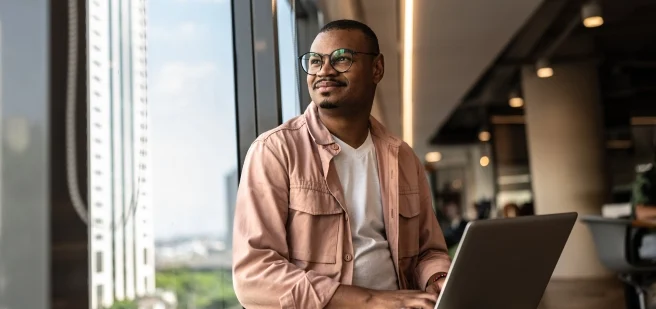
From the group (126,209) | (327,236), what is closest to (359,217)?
(327,236)

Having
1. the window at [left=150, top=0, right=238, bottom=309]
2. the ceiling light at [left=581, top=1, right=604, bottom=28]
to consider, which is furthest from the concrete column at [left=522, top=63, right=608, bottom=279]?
the window at [left=150, top=0, right=238, bottom=309]

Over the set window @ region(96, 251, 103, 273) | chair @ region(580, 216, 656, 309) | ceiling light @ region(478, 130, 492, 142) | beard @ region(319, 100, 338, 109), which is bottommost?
chair @ region(580, 216, 656, 309)

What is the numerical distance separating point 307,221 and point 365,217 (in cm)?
15

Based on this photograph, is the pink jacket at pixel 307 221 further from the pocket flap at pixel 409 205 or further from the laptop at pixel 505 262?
the laptop at pixel 505 262

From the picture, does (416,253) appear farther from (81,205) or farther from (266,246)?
(81,205)

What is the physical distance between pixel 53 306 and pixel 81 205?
133mm

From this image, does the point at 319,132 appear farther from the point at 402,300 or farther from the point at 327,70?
the point at 402,300

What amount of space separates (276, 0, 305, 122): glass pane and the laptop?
1.75 m

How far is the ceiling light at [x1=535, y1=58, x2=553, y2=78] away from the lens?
9598 mm

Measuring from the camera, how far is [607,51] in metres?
8.92

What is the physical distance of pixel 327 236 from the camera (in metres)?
1.51

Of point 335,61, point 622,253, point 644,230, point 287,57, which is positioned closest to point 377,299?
point 335,61

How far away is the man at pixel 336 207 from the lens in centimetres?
140

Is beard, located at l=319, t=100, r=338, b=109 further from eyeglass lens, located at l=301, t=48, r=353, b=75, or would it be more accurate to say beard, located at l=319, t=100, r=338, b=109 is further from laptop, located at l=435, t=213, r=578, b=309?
laptop, located at l=435, t=213, r=578, b=309
